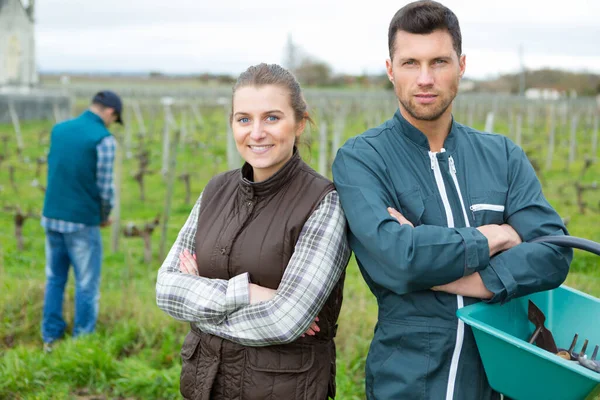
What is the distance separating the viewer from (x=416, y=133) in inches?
78.7

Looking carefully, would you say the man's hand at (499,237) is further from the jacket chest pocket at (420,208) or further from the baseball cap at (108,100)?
the baseball cap at (108,100)

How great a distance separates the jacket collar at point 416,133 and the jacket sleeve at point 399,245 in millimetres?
173

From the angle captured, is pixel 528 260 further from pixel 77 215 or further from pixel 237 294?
pixel 77 215

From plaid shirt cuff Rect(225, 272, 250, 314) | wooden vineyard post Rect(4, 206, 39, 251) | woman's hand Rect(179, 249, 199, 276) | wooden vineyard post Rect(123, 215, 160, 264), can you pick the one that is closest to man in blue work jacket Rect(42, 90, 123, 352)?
wooden vineyard post Rect(123, 215, 160, 264)

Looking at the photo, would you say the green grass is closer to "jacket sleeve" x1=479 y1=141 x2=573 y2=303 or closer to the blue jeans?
the blue jeans

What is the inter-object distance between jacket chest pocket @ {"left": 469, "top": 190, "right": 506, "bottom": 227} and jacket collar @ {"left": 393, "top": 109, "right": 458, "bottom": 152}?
0.59 ft

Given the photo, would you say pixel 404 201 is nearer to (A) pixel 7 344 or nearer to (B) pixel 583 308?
(B) pixel 583 308

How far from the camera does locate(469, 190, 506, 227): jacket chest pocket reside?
1949 millimetres

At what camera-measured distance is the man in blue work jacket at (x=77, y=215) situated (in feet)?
15.3

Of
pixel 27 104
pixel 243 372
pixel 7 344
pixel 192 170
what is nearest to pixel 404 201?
pixel 243 372

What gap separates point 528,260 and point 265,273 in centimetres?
80

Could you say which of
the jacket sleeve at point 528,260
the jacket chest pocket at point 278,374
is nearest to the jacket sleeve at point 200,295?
the jacket chest pocket at point 278,374

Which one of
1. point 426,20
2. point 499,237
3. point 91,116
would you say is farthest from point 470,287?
point 91,116

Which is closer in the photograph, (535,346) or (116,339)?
(535,346)
